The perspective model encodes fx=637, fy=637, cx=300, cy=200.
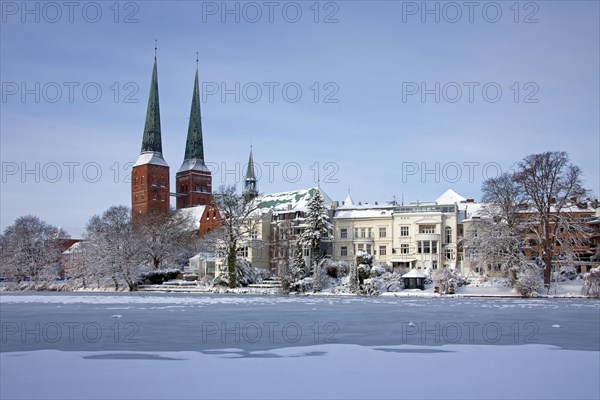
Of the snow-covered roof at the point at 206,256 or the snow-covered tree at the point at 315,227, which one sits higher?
the snow-covered tree at the point at 315,227

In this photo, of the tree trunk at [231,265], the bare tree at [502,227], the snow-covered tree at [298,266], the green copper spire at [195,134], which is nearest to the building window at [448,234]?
the bare tree at [502,227]

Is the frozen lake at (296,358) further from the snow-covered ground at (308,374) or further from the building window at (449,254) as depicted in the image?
the building window at (449,254)

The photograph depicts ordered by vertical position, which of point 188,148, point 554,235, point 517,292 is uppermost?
point 188,148

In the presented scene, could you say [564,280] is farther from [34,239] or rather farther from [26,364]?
[34,239]

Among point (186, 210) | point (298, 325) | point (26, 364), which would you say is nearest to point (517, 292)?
point (298, 325)

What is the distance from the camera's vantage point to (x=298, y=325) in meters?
21.7

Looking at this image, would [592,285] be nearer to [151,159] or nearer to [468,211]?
[468,211]

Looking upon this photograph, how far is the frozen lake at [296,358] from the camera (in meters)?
10.9

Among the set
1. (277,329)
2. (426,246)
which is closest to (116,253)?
(426,246)

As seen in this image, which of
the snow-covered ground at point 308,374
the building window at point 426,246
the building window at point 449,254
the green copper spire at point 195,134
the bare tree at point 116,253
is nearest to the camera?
the snow-covered ground at point 308,374

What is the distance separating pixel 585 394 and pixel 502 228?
4351 centimetres

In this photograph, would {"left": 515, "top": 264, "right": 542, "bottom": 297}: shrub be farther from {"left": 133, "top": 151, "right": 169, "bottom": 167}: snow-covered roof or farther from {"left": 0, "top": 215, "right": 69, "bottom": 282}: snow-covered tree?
{"left": 133, "top": 151, "right": 169, "bottom": 167}: snow-covered roof

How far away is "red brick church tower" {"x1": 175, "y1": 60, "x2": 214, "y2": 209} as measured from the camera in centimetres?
13025

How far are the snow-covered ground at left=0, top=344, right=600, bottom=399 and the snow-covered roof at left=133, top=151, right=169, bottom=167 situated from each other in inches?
4427
